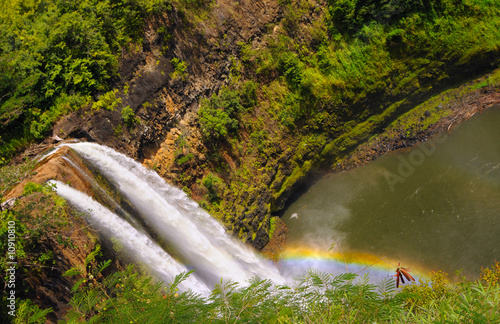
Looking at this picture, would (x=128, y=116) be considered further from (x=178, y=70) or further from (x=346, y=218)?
(x=346, y=218)

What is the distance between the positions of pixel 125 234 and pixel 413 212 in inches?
500

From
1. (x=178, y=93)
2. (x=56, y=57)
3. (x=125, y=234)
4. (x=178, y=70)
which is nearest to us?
(x=125, y=234)

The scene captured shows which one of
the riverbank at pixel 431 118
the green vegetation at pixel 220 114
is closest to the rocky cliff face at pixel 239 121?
the green vegetation at pixel 220 114

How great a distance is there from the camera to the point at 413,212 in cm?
1484

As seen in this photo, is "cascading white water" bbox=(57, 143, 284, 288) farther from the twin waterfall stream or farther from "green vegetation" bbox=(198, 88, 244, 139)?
"green vegetation" bbox=(198, 88, 244, 139)

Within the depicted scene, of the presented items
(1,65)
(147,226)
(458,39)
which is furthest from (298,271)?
(458,39)

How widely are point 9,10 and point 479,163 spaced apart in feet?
76.5

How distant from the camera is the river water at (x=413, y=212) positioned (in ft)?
43.7

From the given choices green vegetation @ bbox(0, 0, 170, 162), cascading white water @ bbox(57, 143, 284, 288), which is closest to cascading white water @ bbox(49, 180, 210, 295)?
cascading white water @ bbox(57, 143, 284, 288)

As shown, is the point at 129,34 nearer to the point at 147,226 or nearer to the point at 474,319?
the point at 147,226

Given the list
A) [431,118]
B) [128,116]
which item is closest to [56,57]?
[128,116]

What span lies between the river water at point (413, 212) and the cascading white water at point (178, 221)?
3.49 m

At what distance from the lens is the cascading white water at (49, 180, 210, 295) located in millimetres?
8969

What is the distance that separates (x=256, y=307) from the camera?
16.1 ft
